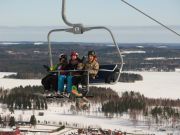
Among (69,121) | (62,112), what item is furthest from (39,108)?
(69,121)

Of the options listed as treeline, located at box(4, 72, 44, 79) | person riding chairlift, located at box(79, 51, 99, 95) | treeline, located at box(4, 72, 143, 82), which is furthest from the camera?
treeline, located at box(4, 72, 44, 79)

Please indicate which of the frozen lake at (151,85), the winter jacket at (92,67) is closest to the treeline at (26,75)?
the frozen lake at (151,85)

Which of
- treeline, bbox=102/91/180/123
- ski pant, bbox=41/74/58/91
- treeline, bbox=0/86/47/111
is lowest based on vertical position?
treeline, bbox=102/91/180/123

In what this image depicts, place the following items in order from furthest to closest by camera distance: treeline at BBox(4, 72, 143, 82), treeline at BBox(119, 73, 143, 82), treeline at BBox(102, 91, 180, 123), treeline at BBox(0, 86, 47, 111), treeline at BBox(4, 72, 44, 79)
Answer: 1. treeline at BBox(4, 72, 44, 79)
2. treeline at BBox(4, 72, 143, 82)
3. treeline at BBox(119, 73, 143, 82)
4. treeline at BBox(0, 86, 47, 111)
5. treeline at BBox(102, 91, 180, 123)

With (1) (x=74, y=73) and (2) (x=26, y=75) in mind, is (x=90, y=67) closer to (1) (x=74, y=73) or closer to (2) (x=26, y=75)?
(1) (x=74, y=73)

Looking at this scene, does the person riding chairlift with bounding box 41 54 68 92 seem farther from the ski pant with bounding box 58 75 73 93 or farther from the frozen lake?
the frozen lake

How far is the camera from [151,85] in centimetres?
15800

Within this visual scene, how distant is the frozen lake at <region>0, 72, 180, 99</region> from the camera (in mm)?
141875

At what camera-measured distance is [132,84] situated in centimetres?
15512

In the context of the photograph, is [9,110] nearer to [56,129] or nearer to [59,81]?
[56,129]

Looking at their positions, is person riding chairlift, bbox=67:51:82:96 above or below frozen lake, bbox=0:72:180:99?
above

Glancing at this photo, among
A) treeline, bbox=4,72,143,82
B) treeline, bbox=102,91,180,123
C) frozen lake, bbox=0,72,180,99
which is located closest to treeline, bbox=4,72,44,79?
treeline, bbox=4,72,143,82

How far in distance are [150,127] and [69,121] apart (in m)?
15.9

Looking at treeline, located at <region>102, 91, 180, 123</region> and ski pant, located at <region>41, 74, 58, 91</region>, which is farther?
treeline, located at <region>102, 91, 180, 123</region>
